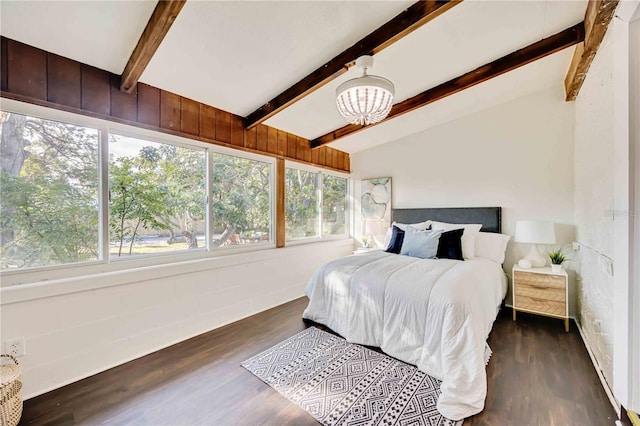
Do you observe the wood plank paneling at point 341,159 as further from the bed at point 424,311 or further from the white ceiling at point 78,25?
the white ceiling at point 78,25

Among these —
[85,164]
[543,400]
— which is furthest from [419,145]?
[85,164]

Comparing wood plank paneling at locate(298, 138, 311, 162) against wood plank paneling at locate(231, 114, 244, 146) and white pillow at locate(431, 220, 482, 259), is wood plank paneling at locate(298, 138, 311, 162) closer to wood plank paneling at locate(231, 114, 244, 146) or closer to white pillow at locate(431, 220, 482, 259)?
wood plank paneling at locate(231, 114, 244, 146)

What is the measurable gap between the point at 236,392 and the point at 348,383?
79cm

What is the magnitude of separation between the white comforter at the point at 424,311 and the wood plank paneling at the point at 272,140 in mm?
1735

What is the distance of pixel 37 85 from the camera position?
1.87 m

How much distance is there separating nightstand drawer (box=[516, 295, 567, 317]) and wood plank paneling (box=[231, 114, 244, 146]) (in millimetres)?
3624

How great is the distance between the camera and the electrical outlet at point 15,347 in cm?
173

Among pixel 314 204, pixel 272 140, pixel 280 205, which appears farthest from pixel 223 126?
pixel 314 204

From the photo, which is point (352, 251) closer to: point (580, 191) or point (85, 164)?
point (580, 191)

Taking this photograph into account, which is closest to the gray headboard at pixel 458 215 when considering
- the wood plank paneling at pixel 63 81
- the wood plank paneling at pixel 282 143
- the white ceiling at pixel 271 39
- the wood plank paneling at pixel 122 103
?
the white ceiling at pixel 271 39

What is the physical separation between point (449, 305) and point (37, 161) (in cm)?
311

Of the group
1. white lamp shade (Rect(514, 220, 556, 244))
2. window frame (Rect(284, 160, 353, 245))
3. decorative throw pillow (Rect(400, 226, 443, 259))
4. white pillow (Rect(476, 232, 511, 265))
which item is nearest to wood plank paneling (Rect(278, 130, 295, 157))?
window frame (Rect(284, 160, 353, 245))

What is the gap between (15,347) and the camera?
1760mm

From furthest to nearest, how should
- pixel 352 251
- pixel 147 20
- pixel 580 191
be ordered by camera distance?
1. pixel 352 251
2. pixel 580 191
3. pixel 147 20
